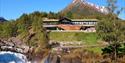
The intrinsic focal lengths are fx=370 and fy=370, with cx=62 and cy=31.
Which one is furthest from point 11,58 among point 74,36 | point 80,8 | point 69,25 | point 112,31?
point 80,8

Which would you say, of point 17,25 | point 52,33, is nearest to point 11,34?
point 17,25

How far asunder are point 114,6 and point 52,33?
1482 inches

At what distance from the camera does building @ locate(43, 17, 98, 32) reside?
10094cm

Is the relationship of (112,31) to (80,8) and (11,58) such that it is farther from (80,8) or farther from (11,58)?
(80,8)

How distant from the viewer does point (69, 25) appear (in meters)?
103

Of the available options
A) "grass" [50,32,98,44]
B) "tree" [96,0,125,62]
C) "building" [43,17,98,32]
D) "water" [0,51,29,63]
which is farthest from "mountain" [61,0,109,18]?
"water" [0,51,29,63]

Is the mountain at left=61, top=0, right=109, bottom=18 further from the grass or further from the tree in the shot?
the tree

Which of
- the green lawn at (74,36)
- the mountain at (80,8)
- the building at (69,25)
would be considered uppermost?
the mountain at (80,8)

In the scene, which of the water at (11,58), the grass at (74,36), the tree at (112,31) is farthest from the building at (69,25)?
the water at (11,58)

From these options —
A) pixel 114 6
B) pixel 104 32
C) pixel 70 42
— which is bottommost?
pixel 70 42

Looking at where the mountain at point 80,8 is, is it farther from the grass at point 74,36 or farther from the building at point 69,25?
the grass at point 74,36

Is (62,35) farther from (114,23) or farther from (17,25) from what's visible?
(114,23)

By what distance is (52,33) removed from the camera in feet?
293

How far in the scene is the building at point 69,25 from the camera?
101 meters
